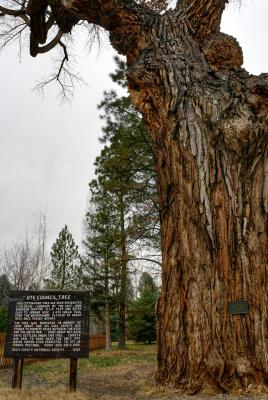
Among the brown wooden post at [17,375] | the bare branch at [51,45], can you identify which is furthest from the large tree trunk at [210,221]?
the bare branch at [51,45]

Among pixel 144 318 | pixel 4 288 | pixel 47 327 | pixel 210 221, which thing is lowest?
pixel 47 327

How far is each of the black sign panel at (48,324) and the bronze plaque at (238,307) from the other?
292 cm

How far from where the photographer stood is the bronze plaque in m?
5.04

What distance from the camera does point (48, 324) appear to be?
7141 millimetres

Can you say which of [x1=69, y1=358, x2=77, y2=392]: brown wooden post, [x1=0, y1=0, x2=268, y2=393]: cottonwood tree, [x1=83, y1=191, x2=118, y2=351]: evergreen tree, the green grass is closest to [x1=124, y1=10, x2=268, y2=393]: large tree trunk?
[x1=0, y1=0, x2=268, y2=393]: cottonwood tree

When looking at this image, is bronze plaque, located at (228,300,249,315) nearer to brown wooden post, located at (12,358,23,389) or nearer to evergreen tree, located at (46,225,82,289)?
brown wooden post, located at (12,358,23,389)

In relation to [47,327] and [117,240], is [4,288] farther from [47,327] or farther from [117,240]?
[47,327]

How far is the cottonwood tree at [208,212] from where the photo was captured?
5.04 metres

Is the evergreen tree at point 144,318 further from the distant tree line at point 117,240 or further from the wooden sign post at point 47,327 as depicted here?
the wooden sign post at point 47,327

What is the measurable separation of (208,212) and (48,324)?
353cm

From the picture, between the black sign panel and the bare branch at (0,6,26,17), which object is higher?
the bare branch at (0,6,26,17)

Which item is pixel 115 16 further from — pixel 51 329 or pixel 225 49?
pixel 51 329

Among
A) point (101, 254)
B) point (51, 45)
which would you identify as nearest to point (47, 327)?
point (51, 45)

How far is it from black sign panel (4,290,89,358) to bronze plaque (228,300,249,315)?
115 inches
